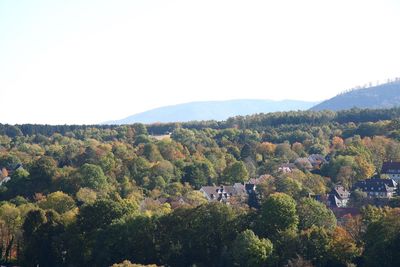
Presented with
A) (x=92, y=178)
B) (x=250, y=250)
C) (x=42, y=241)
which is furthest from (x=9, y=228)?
(x=250, y=250)

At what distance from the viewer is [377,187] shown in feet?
220

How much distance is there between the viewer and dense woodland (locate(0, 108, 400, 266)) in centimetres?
3916

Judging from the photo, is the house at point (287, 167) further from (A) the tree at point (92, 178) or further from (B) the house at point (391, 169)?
(A) the tree at point (92, 178)

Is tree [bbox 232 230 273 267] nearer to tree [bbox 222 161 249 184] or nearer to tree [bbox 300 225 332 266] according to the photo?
tree [bbox 300 225 332 266]

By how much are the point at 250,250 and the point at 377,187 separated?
107 feet

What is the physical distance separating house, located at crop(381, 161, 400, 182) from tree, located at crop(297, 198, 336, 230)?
112 feet

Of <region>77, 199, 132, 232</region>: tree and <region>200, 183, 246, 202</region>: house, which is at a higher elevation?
<region>77, 199, 132, 232</region>: tree

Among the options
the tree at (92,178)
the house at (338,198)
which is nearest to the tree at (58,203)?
the tree at (92,178)

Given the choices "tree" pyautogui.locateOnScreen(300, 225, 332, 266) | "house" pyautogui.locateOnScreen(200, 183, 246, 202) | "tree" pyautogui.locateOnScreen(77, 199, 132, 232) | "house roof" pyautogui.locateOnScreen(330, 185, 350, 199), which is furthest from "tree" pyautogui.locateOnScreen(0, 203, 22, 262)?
"house roof" pyautogui.locateOnScreen(330, 185, 350, 199)

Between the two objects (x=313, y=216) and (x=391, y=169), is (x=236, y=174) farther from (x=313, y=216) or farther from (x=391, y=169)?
(x=313, y=216)

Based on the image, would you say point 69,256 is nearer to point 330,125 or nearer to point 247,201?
point 247,201

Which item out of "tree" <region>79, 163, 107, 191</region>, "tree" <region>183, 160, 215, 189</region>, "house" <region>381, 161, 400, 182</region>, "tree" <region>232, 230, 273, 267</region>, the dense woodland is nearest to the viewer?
"tree" <region>232, 230, 273, 267</region>

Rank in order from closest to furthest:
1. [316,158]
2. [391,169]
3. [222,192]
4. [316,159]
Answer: [222,192] < [391,169] < [316,159] < [316,158]

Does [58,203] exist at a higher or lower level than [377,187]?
higher
